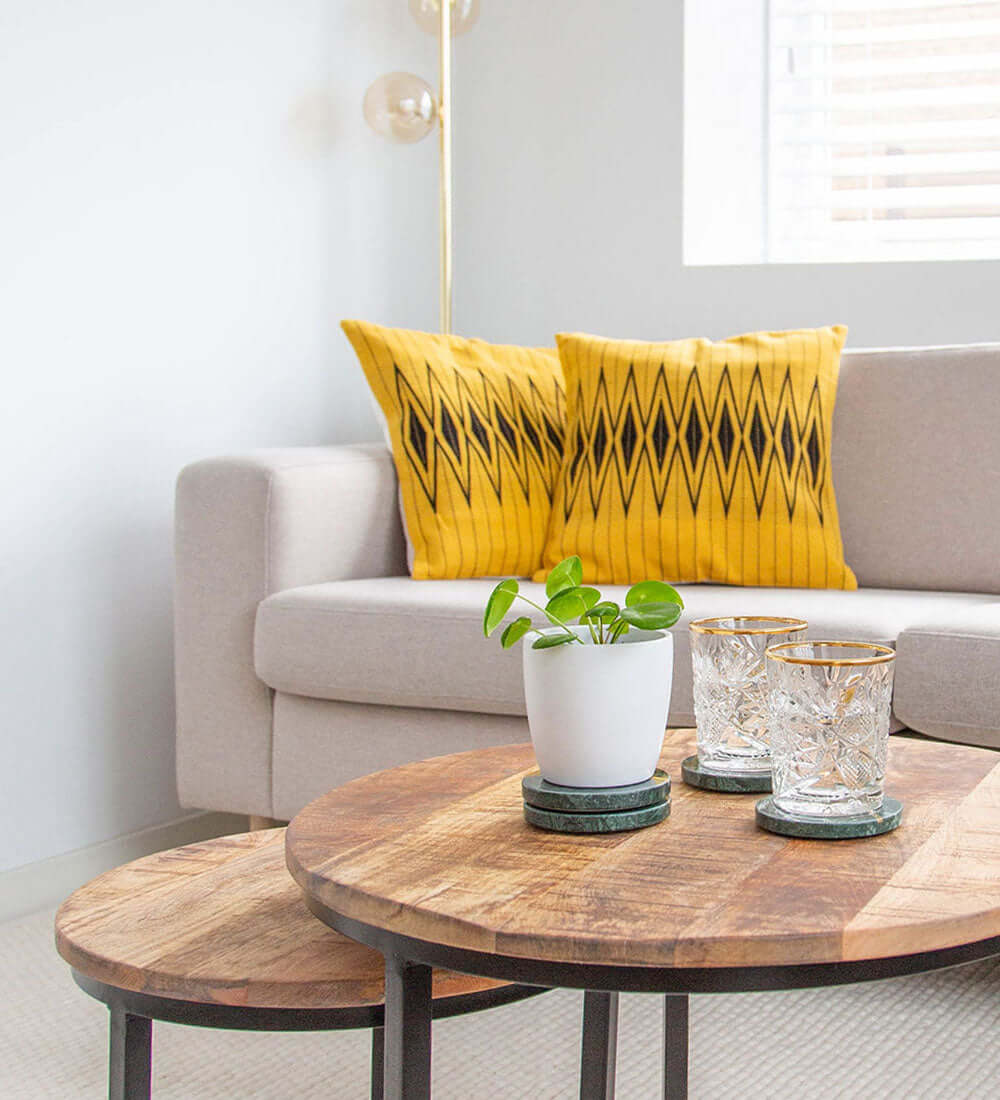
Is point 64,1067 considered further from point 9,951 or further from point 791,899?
point 791,899

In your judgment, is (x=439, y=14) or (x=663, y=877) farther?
(x=439, y=14)

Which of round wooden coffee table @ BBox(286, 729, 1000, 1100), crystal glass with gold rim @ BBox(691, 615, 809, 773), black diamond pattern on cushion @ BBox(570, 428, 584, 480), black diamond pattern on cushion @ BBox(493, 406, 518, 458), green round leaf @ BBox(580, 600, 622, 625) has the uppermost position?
black diamond pattern on cushion @ BBox(493, 406, 518, 458)

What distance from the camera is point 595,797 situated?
3.06ft

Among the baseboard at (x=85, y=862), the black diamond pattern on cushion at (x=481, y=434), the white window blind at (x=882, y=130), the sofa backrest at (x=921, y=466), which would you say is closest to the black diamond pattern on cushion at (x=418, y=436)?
the black diamond pattern on cushion at (x=481, y=434)

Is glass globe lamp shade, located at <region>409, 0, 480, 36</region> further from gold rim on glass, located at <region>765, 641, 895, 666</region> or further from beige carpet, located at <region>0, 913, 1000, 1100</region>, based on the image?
gold rim on glass, located at <region>765, 641, 895, 666</region>

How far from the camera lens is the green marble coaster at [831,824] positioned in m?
0.89

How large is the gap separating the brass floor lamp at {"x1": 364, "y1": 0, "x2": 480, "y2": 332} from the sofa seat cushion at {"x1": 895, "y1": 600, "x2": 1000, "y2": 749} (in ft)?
4.69

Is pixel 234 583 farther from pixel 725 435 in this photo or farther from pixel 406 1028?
pixel 406 1028

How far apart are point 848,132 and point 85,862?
2.11 metres

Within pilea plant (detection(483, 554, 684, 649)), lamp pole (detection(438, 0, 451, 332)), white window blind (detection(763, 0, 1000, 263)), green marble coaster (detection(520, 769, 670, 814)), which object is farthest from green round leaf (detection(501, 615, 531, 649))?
white window blind (detection(763, 0, 1000, 263))

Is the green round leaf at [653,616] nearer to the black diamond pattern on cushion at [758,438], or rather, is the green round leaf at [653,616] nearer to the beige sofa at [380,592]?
the beige sofa at [380,592]

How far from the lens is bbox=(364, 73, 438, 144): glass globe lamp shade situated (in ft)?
8.95

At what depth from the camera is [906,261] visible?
2732 mm

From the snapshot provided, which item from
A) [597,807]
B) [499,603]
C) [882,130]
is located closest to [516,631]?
[499,603]
